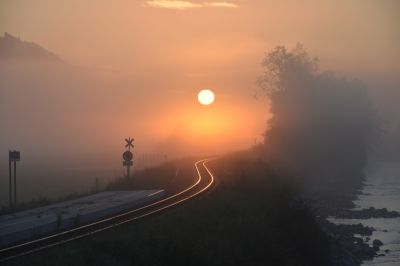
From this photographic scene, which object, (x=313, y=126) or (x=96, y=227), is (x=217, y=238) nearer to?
(x=96, y=227)

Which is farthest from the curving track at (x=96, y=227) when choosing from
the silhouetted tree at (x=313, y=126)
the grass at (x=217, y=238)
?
the silhouetted tree at (x=313, y=126)

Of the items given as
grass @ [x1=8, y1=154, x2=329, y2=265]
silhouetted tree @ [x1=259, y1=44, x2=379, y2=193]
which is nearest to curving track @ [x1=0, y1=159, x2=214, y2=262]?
grass @ [x1=8, y1=154, x2=329, y2=265]

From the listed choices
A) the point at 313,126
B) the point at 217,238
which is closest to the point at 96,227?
the point at 217,238

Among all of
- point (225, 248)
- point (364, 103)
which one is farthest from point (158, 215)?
point (364, 103)

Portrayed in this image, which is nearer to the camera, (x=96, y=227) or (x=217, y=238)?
(x=96, y=227)

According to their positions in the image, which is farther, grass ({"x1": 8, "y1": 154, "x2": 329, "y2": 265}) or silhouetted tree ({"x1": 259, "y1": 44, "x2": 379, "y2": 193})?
silhouetted tree ({"x1": 259, "y1": 44, "x2": 379, "y2": 193})

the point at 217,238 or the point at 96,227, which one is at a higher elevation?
the point at 96,227

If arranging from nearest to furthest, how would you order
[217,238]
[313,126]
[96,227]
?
[96,227] → [217,238] → [313,126]

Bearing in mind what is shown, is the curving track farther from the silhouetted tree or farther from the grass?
the silhouetted tree

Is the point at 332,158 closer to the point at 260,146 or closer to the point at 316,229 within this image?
the point at 260,146

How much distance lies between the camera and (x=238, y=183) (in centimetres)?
4491

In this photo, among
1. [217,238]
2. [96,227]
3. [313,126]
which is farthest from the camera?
[313,126]

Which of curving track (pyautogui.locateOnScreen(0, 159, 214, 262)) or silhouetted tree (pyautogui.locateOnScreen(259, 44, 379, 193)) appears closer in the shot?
curving track (pyautogui.locateOnScreen(0, 159, 214, 262))

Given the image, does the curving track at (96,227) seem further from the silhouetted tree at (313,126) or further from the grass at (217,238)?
the silhouetted tree at (313,126)
